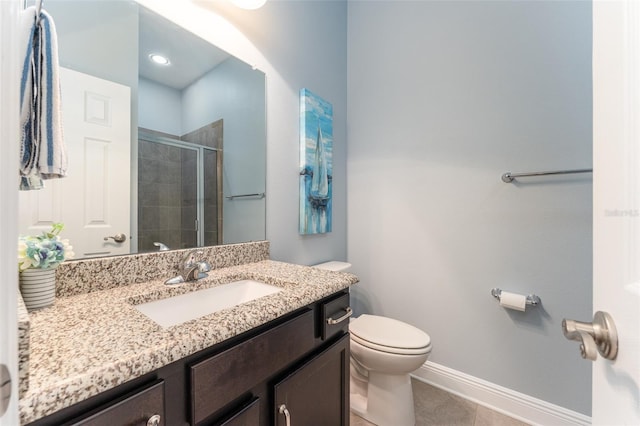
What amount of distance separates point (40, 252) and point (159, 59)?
0.81 metres

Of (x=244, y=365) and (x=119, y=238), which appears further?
(x=119, y=238)

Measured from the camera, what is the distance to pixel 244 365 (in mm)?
618

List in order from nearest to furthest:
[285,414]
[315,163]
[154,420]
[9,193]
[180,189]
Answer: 1. [9,193]
2. [154,420]
3. [285,414]
4. [180,189]
5. [315,163]

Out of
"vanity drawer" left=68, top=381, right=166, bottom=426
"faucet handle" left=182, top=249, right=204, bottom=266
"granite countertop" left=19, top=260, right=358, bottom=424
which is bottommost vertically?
"vanity drawer" left=68, top=381, right=166, bottom=426

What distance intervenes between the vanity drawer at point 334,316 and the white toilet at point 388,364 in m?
0.35

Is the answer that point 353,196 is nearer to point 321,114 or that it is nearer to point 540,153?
point 321,114

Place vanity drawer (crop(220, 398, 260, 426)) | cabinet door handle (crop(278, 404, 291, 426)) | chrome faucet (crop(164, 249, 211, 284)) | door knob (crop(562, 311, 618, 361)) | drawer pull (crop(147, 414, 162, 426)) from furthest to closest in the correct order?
1. chrome faucet (crop(164, 249, 211, 284))
2. cabinet door handle (crop(278, 404, 291, 426))
3. vanity drawer (crop(220, 398, 260, 426))
4. drawer pull (crop(147, 414, 162, 426))
5. door knob (crop(562, 311, 618, 361))

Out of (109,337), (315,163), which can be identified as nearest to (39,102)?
(109,337)

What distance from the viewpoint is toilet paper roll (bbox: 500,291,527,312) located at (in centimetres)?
131

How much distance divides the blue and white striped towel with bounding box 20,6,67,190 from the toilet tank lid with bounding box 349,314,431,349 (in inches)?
52.7

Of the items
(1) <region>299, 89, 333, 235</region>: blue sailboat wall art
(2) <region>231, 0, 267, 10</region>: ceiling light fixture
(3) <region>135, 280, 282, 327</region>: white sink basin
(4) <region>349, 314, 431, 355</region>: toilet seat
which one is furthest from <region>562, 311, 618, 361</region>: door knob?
(2) <region>231, 0, 267, 10</region>: ceiling light fixture

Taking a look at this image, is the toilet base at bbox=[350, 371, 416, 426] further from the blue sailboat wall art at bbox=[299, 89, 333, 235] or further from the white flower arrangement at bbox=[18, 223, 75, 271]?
the white flower arrangement at bbox=[18, 223, 75, 271]

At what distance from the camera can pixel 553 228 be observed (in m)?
1.30

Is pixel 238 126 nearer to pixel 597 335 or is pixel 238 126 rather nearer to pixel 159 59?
pixel 159 59
